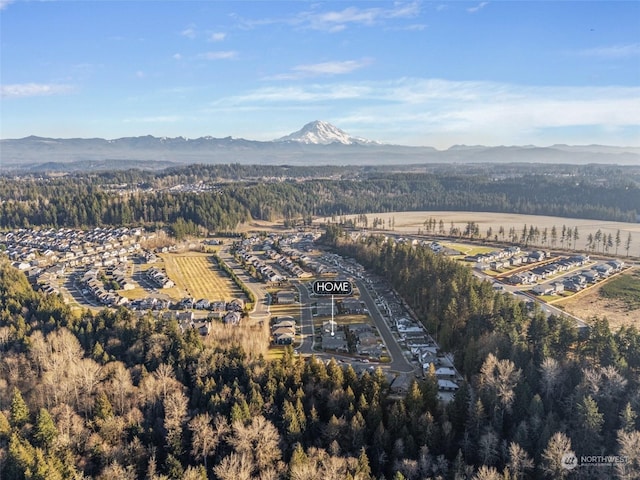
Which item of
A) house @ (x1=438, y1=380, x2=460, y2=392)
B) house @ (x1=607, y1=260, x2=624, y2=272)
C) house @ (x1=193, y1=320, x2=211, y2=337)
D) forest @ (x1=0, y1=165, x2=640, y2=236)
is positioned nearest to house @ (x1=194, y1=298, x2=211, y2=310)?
house @ (x1=193, y1=320, x2=211, y2=337)

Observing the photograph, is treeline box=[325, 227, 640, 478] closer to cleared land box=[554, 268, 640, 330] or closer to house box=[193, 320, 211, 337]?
cleared land box=[554, 268, 640, 330]

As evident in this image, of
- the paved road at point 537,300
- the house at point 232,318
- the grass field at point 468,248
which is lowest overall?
the house at point 232,318

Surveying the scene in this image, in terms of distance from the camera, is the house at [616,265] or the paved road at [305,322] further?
the house at [616,265]

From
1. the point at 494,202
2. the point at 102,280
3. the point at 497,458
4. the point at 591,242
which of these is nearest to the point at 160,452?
the point at 497,458

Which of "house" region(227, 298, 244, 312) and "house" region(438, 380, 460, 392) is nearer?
"house" region(438, 380, 460, 392)

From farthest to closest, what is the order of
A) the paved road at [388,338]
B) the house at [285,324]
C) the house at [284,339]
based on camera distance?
the house at [285,324] < the house at [284,339] < the paved road at [388,338]

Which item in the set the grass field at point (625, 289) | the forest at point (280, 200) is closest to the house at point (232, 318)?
the grass field at point (625, 289)

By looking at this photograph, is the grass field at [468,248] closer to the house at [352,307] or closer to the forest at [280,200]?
the house at [352,307]
